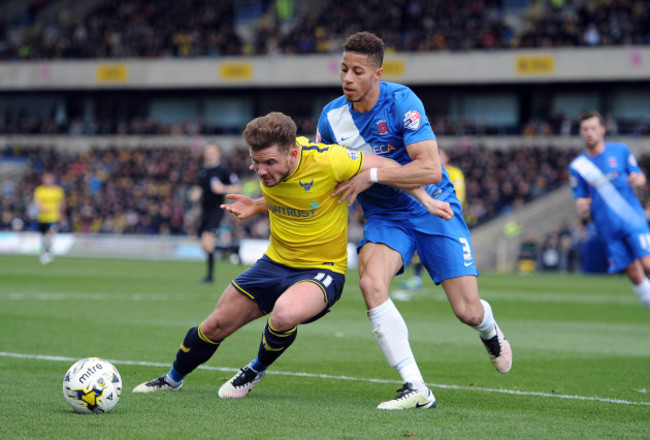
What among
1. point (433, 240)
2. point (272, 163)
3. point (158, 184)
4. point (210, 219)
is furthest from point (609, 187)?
point (158, 184)

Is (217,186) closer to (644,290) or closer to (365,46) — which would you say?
(644,290)

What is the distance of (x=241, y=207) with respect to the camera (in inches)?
253

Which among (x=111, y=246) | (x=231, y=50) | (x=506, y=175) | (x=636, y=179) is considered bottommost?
(x=111, y=246)

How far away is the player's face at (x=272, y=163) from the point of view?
5988 millimetres

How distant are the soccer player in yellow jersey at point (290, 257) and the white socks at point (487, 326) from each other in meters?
1.02

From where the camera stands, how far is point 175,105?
52844mm

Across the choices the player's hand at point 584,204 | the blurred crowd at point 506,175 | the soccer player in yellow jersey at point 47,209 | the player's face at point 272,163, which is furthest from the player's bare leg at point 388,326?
the blurred crowd at point 506,175

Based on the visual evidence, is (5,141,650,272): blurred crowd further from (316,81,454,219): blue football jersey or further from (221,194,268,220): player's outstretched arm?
(221,194,268,220): player's outstretched arm

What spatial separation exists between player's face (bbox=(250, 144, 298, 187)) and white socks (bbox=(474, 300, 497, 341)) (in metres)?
1.82

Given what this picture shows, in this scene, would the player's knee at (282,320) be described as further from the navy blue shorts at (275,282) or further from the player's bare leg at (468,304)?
the player's bare leg at (468,304)

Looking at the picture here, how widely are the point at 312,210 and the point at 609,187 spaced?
5540 millimetres

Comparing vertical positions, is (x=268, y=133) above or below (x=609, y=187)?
above

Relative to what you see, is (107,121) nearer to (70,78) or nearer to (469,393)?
(70,78)

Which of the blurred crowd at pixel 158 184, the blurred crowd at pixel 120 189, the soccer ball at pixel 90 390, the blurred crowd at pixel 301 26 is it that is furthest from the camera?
the blurred crowd at pixel 301 26
